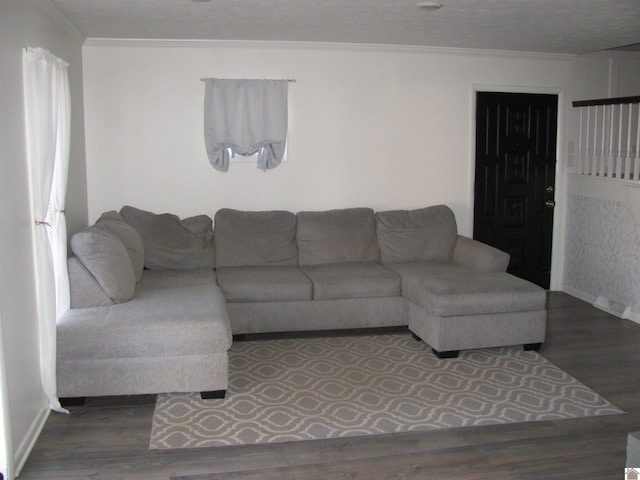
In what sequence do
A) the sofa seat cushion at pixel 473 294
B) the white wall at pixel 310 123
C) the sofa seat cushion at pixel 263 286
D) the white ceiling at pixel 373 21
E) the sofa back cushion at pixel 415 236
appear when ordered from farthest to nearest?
the sofa back cushion at pixel 415 236
the white wall at pixel 310 123
the sofa seat cushion at pixel 263 286
the sofa seat cushion at pixel 473 294
the white ceiling at pixel 373 21

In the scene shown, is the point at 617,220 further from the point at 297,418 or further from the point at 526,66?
the point at 297,418

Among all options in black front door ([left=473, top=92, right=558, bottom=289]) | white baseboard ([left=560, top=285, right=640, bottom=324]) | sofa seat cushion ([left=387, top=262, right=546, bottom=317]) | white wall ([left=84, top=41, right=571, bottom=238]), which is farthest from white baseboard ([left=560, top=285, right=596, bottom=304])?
sofa seat cushion ([left=387, top=262, right=546, bottom=317])

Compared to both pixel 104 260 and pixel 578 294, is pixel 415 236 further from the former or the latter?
pixel 104 260

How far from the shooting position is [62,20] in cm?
430

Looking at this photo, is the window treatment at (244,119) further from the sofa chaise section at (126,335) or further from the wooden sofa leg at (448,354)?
the wooden sofa leg at (448,354)

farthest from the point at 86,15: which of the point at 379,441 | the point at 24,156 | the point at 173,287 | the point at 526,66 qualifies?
the point at 526,66

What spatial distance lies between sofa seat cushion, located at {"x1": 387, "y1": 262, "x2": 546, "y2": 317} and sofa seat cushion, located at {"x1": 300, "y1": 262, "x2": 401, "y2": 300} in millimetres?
194

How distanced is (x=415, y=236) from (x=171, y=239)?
2059 mm

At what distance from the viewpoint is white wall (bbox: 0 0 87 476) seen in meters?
2.93

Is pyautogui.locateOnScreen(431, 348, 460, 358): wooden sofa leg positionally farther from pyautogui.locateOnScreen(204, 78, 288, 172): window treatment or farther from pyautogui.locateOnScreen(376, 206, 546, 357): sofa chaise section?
pyautogui.locateOnScreen(204, 78, 288, 172): window treatment

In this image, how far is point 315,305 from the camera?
16.0 feet

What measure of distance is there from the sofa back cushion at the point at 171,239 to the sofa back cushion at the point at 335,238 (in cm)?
79

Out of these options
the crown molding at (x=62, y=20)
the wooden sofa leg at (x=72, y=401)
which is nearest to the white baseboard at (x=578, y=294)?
the wooden sofa leg at (x=72, y=401)

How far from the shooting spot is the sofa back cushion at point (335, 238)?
5398 mm
